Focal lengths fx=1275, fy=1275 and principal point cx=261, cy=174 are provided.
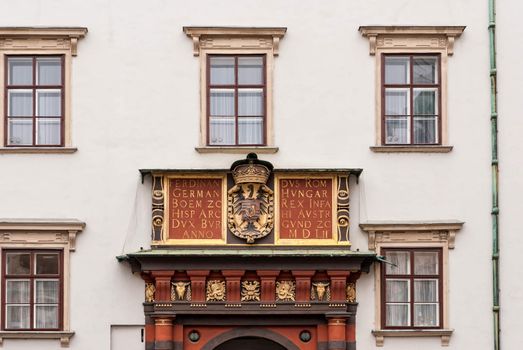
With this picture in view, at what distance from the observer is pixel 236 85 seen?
2083 cm

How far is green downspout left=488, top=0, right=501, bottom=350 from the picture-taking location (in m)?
20.5

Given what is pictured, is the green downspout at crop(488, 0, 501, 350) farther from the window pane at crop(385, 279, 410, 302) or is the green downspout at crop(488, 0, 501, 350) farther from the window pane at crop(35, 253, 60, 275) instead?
the window pane at crop(35, 253, 60, 275)

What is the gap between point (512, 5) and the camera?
21031mm

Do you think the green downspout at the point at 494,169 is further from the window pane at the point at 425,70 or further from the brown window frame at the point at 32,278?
the brown window frame at the point at 32,278

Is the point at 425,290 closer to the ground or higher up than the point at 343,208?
closer to the ground

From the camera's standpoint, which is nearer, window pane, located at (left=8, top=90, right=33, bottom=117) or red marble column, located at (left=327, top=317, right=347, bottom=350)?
red marble column, located at (left=327, top=317, right=347, bottom=350)

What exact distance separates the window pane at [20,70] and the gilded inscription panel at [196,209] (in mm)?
2904

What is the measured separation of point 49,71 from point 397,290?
6.69 metres

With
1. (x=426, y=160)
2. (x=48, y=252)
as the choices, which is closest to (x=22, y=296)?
(x=48, y=252)

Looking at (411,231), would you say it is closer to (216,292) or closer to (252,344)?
(252,344)

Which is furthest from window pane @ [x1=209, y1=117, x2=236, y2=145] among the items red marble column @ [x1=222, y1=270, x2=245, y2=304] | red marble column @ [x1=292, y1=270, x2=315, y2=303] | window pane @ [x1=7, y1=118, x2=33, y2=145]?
window pane @ [x1=7, y1=118, x2=33, y2=145]

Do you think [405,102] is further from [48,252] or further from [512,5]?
[48,252]

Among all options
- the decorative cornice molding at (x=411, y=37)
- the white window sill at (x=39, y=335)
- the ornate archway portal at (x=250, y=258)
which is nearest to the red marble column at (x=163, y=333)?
the ornate archway portal at (x=250, y=258)

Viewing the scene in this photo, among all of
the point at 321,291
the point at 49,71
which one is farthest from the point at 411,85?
the point at 49,71
